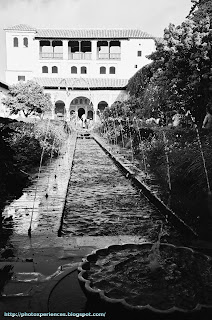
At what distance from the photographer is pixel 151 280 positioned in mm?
2377

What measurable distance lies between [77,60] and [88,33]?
12.0ft

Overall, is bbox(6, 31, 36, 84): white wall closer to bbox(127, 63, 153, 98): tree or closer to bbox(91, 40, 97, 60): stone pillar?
bbox(91, 40, 97, 60): stone pillar

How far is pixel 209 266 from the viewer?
2523 millimetres

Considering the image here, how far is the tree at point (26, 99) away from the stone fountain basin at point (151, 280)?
29.6m

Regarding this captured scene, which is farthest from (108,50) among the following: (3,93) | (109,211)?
(109,211)

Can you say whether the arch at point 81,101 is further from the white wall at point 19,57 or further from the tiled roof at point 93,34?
the tiled roof at point 93,34

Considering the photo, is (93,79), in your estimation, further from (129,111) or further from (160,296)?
(160,296)

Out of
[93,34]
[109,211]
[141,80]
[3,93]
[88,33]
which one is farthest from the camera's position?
[88,33]

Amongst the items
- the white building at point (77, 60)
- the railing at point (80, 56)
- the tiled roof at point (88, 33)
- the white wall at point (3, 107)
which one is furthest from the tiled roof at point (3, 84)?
the railing at point (80, 56)

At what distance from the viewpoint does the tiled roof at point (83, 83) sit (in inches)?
1721

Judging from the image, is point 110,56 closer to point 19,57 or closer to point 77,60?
point 77,60

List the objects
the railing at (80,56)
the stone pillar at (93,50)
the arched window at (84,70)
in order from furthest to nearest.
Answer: the railing at (80,56)
the arched window at (84,70)
the stone pillar at (93,50)

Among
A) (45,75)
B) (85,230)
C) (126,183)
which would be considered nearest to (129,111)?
(126,183)

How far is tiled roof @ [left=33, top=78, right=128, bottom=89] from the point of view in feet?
143
